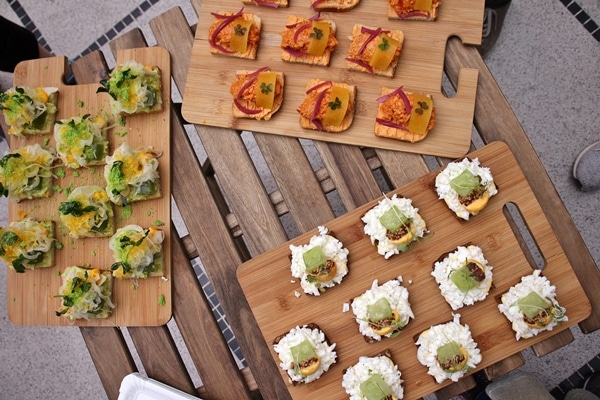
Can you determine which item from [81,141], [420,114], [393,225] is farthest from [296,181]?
[81,141]

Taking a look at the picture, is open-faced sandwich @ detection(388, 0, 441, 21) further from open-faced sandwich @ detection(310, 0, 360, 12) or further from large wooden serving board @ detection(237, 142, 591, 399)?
large wooden serving board @ detection(237, 142, 591, 399)

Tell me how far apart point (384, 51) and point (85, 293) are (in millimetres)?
2070

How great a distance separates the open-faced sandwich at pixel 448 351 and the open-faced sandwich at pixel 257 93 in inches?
57.1

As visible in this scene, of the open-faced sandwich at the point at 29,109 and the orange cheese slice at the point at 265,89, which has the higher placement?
the open-faced sandwich at the point at 29,109

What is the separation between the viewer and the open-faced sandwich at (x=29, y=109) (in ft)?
9.58

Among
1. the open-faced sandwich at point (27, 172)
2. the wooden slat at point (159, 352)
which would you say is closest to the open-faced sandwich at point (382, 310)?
the wooden slat at point (159, 352)

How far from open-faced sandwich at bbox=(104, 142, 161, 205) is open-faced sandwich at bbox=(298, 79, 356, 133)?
89 centimetres

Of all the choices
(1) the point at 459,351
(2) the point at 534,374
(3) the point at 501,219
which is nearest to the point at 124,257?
(1) the point at 459,351

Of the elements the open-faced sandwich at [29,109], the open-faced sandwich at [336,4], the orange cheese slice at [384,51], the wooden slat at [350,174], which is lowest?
the wooden slat at [350,174]

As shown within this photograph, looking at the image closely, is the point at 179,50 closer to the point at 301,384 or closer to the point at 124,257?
the point at 124,257

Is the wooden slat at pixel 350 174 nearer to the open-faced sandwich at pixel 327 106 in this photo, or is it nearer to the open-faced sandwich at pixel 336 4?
the open-faced sandwich at pixel 327 106

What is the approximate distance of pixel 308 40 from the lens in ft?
9.09

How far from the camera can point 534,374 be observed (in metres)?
3.46

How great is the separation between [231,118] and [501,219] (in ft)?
5.13
